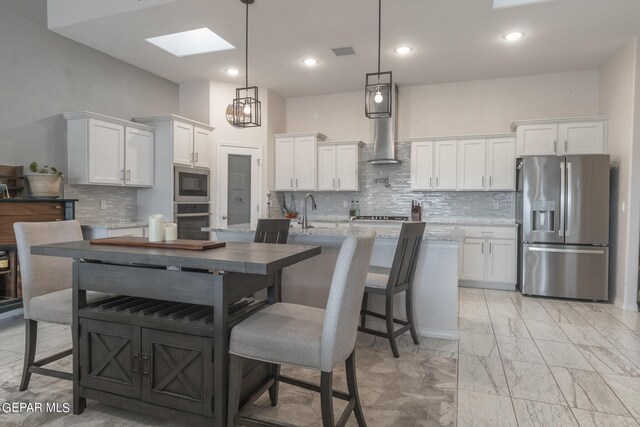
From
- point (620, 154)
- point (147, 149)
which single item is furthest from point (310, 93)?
point (620, 154)

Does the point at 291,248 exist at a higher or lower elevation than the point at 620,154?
lower

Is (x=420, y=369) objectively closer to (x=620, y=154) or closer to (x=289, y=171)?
(x=620, y=154)

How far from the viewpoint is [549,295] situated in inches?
191

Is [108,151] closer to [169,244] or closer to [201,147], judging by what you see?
[201,147]

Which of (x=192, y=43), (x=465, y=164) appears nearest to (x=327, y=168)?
(x=465, y=164)

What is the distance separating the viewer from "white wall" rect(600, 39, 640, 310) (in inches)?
170

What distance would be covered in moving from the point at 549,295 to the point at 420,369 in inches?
119

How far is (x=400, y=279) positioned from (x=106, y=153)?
147 inches

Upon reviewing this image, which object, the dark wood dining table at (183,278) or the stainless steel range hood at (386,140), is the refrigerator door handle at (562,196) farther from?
the dark wood dining table at (183,278)

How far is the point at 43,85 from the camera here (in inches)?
168

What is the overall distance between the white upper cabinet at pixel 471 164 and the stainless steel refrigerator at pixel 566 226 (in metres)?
0.65

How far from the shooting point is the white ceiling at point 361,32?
3.68 m

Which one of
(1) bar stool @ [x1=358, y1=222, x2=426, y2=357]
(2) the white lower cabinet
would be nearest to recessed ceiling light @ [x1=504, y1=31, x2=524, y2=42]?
(2) the white lower cabinet

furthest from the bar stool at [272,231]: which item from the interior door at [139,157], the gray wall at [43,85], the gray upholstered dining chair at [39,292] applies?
the gray wall at [43,85]
